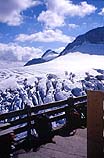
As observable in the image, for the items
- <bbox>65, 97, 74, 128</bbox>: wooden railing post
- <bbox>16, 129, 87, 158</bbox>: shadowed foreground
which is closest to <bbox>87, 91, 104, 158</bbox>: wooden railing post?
<bbox>16, 129, 87, 158</bbox>: shadowed foreground

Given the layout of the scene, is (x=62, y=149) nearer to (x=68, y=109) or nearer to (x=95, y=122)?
(x=68, y=109)

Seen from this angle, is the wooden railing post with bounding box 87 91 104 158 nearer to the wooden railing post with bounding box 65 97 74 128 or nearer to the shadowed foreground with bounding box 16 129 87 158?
the shadowed foreground with bounding box 16 129 87 158

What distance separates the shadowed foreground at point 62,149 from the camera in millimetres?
6898

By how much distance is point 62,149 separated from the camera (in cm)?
742

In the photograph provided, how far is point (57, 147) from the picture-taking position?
7.57 metres

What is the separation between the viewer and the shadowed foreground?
6.90m

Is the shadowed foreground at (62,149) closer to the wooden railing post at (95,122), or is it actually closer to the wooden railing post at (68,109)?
the wooden railing post at (68,109)

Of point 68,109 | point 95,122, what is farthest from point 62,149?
point 95,122

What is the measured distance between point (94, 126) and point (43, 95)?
501ft

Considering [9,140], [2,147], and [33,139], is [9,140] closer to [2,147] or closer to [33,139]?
[2,147]

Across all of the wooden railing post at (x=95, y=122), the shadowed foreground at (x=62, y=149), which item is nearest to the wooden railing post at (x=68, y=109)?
the shadowed foreground at (x=62, y=149)

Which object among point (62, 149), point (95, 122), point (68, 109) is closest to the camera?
point (95, 122)

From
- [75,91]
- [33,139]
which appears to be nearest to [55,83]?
[75,91]

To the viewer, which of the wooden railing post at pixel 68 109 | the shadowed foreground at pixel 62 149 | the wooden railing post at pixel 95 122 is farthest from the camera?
the wooden railing post at pixel 68 109
